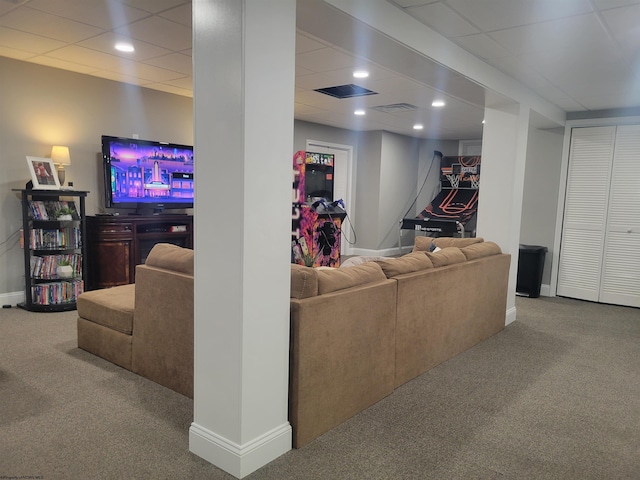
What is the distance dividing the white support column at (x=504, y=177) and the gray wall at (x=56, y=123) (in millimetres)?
3818

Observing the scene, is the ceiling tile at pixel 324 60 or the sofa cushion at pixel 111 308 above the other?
the ceiling tile at pixel 324 60

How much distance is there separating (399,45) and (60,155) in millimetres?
3613

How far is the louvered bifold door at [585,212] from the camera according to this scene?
5.61 m

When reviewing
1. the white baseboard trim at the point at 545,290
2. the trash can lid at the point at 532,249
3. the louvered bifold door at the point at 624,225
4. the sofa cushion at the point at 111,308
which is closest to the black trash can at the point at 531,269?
the trash can lid at the point at 532,249

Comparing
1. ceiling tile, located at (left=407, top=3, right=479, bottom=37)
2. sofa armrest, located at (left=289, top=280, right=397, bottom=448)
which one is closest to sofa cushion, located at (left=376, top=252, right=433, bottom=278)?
sofa armrest, located at (left=289, top=280, right=397, bottom=448)

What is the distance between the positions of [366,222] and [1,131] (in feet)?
19.4

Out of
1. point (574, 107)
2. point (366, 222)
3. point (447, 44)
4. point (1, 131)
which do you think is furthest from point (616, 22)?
point (366, 222)

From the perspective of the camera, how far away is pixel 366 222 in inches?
346

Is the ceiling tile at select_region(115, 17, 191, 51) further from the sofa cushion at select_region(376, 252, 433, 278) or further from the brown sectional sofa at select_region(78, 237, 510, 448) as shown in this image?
the sofa cushion at select_region(376, 252, 433, 278)

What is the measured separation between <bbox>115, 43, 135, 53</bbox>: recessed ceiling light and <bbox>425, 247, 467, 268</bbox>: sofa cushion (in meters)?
2.94

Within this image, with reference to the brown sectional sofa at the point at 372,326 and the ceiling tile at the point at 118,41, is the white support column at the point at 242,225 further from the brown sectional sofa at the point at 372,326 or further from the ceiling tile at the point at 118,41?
the ceiling tile at the point at 118,41

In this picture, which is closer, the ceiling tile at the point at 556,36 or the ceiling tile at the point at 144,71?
→ the ceiling tile at the point at 556,36

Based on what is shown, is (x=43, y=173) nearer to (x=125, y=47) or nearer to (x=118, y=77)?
(x=118, y=77)

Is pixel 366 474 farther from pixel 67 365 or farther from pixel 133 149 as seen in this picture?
pixel 133 149
